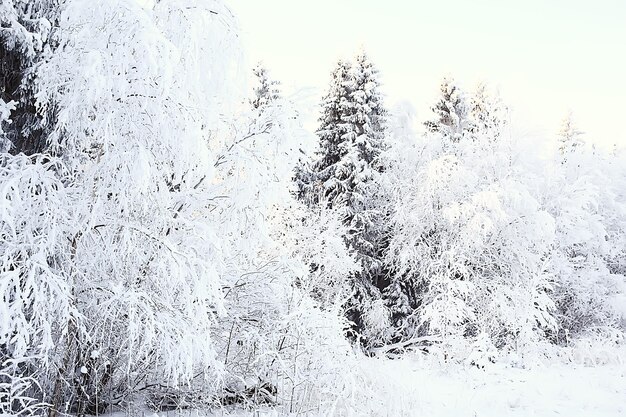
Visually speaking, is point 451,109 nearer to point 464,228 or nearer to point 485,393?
point 464,228

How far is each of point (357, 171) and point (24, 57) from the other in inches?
478

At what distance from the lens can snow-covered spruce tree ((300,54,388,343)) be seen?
16.4 m

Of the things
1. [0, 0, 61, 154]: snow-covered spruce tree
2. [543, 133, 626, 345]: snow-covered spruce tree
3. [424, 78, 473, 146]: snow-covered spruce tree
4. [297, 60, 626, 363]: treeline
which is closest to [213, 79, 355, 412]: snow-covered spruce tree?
[0, 0, 61, 154]: snow-covered spruce tree

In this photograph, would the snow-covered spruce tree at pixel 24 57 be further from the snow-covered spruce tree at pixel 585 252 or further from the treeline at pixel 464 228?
the snow-covered spruce tree at pixel 585 252

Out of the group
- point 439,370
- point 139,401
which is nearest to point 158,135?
point 139,401

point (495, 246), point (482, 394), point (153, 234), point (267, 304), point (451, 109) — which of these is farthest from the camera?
point (451, 109)

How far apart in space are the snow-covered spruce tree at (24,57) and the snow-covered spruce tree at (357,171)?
1069cm

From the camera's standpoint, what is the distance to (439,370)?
974 cm

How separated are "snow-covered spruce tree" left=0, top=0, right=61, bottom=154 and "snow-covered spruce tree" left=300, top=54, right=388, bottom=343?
10.7 meters

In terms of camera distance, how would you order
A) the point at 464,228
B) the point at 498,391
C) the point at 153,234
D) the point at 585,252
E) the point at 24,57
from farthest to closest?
the point at 585,252 → the point at 464,228 → the point at 498,391 → the point at 24,57 → the point at 153,234

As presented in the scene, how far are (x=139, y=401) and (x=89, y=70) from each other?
167 inches

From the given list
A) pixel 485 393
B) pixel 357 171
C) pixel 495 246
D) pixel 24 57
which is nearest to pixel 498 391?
pixel 485 393

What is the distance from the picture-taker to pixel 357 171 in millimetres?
16766

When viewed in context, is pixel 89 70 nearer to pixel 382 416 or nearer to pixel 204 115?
pixel 204 115
